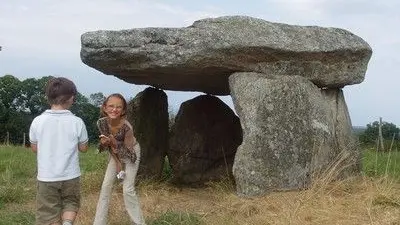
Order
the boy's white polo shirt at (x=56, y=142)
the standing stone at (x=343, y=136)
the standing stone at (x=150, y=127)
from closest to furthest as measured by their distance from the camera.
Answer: the boy's white polo shirt at (x=56, y=142), the standing stone at (x=343, y=136), the standing stone at (x=150, y=127)

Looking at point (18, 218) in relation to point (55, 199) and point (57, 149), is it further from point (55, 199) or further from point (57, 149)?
point (57, 149)

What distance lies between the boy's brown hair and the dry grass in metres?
1.86

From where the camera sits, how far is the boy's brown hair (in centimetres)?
556

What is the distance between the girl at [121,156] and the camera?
645cm

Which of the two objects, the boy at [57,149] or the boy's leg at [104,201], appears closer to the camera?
the boy at [57,149]

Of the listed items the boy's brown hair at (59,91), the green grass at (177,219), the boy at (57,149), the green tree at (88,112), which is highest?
the boy's brown hair at (59,91)

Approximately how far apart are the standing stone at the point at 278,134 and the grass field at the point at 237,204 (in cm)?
21

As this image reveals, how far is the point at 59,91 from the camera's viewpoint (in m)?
5.56

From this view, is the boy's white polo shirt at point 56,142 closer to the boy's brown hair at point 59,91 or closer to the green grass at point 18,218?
the boy's brown hair at point 59,91

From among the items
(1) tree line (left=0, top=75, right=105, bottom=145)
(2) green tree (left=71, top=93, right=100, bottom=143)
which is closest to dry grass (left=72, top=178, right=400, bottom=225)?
(2) green tree (left=71, top=93, right=100, bottom=143)

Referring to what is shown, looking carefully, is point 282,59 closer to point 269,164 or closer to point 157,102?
point 269,164

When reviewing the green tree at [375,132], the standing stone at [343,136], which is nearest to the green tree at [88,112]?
the green tree at [375,132]

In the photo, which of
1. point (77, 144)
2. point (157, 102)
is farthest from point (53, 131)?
point (157, 102)

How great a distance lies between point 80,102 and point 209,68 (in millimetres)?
24985
